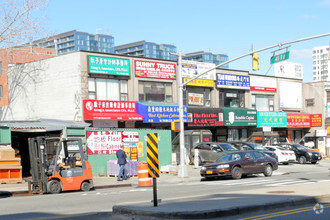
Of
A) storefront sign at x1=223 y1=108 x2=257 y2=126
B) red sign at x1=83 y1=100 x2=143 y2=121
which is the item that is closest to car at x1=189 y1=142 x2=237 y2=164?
red sign at x1=83 y1=100 x2=143 y2=121

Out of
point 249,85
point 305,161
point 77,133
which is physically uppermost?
point 249,85

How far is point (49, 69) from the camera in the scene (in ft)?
118

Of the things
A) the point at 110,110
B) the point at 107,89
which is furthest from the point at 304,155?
the point at 107,89

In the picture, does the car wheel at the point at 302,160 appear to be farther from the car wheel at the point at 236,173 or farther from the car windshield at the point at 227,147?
the car wheel at the point at 236,173

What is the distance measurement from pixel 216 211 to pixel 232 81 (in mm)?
34194

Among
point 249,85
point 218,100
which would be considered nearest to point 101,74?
point 218,100

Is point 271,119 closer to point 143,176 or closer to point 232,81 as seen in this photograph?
point 232,81

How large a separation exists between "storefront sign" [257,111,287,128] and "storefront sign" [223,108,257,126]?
79 centimetres

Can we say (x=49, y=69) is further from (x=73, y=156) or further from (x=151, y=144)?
(x=151, y=144)

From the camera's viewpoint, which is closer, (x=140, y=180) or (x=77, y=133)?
(x=140, y=180)

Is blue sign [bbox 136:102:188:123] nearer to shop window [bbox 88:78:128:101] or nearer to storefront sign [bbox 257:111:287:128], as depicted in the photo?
shop window [bbox 88:78:128:101]

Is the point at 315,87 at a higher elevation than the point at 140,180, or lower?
higher

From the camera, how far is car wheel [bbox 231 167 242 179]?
83.0 feet

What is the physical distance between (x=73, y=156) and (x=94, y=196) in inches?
116
